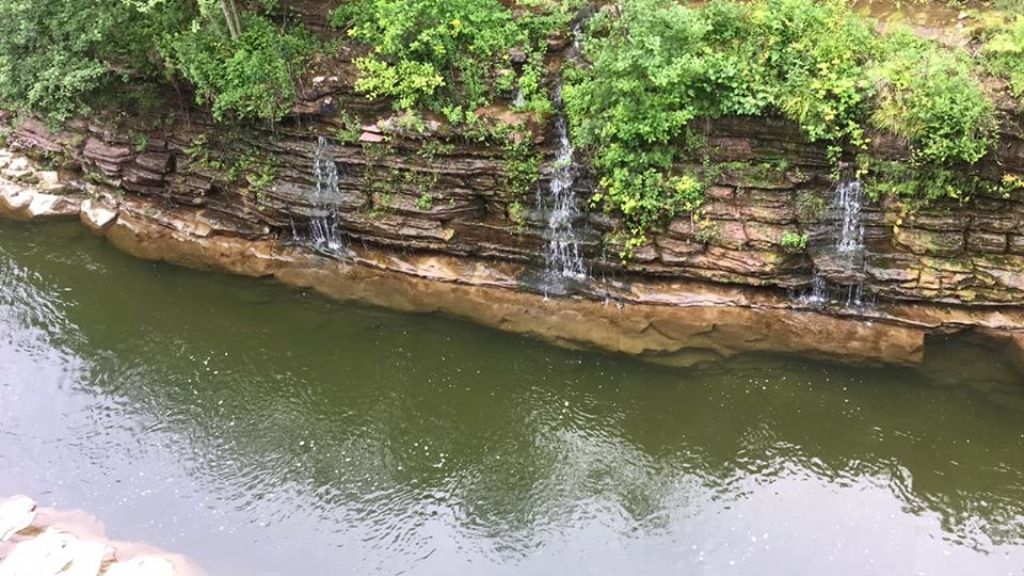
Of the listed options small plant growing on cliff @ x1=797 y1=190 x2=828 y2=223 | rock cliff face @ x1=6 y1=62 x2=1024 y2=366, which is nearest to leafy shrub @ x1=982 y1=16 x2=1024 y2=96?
rock cliff face @ x1=6 y1=62 x2=1024 y2=366

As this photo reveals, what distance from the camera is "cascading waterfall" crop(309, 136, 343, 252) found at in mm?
13500

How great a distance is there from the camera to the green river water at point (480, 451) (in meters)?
9.03

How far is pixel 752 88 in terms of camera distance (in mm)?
11445

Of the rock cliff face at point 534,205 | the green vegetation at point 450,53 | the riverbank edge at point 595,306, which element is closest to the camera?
the rock cliff face at point 534,205

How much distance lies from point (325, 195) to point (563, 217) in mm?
4379

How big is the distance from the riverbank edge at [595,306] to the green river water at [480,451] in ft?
1.17

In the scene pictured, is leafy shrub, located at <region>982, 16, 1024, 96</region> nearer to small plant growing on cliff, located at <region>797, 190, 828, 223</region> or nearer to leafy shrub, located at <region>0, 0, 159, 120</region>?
small plant growing on cliff, located at <region>797, 190, 828, 223</region>

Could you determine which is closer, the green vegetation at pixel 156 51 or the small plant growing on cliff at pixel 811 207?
the small plant growing on cliff at pixel 811 207

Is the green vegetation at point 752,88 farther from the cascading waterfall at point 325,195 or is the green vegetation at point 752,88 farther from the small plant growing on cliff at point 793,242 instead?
the cascading waterfall at point 325,195

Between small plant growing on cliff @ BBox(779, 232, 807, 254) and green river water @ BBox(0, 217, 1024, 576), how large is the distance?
1.78 m

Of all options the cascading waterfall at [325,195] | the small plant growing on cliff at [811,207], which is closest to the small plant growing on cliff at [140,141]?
the cascading waterfall at [325,195]

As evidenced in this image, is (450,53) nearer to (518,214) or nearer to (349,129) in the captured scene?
(349,129)

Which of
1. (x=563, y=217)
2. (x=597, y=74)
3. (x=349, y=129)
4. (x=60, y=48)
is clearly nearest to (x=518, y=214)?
(x=563, y=217)

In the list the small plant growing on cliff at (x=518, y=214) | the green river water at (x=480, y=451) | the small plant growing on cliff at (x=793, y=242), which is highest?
the small plant growing on cliff at (x=518, y=214)
